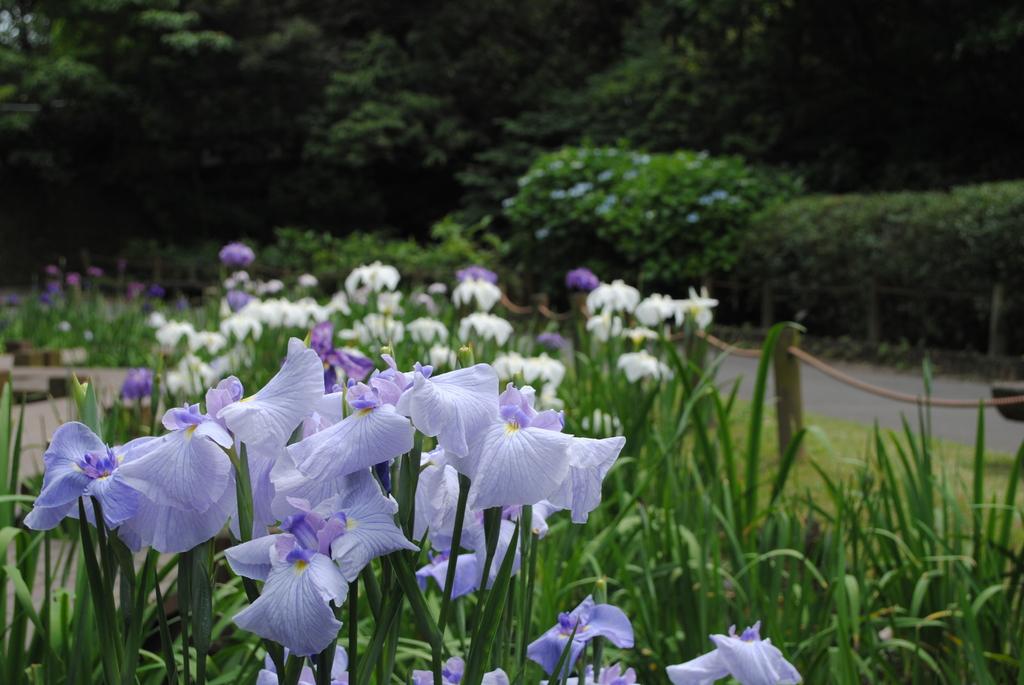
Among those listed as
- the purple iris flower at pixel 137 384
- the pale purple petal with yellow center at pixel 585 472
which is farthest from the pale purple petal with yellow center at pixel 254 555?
the purple iris flower at pixel 137 384

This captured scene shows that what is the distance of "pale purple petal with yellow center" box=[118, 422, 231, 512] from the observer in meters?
0.87

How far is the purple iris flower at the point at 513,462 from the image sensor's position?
875 millimetres

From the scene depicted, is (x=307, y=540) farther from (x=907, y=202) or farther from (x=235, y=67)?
(x=235, y=67)

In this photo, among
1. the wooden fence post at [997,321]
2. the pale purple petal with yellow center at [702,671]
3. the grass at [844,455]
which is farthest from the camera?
the wooden fence post at [997,321]

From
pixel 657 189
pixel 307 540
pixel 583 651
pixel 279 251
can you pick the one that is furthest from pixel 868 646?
pixel 279 251

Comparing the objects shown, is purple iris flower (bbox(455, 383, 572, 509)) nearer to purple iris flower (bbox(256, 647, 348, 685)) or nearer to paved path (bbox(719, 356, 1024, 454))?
purple iris flower (bbox(256, 647, 348, 685))

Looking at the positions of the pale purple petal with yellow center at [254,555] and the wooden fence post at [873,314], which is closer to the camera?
the pale purple petal with yellow center at [254,555]

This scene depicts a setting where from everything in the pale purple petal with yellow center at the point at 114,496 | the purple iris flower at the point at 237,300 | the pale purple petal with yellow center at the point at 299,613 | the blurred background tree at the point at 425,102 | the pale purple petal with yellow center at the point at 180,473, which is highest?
the blurred background tree at the point at 425,102

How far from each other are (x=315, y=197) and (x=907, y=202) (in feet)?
46.2

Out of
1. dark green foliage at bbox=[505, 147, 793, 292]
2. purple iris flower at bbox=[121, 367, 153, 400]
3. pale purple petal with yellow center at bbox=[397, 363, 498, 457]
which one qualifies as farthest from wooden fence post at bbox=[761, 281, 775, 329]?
pale purple petal with yellow center at bbox=[397, 363, 498, 457]

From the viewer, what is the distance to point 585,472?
0.95 metres

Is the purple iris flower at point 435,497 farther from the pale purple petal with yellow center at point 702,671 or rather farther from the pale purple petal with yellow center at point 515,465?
the pale purple petal with yellow center at point 702,671

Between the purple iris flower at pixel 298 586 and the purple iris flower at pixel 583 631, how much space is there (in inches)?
12.2

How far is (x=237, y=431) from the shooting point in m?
0.90
